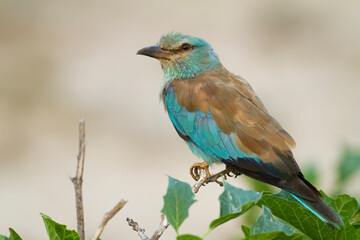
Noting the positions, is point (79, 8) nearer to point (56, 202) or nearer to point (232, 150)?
point (56, 202)

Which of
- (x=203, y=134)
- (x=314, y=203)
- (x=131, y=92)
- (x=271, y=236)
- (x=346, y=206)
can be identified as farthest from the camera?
(x=131, y=92)

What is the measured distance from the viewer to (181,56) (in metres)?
3.53

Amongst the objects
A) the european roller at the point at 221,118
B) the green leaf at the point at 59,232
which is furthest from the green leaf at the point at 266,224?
the european roller at the point at 221,118

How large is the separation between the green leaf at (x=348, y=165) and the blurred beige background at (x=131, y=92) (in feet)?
11.0

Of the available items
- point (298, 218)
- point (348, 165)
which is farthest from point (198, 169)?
point (298, 218)

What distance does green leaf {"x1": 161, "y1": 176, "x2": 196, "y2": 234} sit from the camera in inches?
53.5

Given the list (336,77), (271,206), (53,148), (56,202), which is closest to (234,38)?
(336,77)

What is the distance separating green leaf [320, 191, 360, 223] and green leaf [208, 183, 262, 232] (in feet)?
1.39

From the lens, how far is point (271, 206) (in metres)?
1.55

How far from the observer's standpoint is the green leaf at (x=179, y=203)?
136 centimetres

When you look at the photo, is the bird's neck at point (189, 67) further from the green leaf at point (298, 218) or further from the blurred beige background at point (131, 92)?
the blurred beige background at point (131, 92)

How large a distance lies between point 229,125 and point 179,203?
67.0 inches

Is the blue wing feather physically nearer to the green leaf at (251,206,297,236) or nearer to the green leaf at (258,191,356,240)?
the green leaf at (258,191,356,240)

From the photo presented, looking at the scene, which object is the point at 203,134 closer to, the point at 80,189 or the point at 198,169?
the point at 198,169
